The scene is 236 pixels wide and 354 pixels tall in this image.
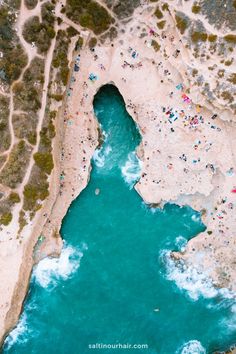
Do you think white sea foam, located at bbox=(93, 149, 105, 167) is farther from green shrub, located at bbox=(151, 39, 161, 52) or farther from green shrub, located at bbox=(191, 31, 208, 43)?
green shrub, located at bbox=(191, 31, 208, 43)

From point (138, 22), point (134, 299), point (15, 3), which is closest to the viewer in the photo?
point (15, 3)

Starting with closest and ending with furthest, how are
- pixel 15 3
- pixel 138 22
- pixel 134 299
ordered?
pixel 15 3 → pixel 138 22 → pixel 134 299

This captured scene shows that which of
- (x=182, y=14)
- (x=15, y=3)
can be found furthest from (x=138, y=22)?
(x=15, y=3)

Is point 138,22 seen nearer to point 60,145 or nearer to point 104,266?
point 60,145

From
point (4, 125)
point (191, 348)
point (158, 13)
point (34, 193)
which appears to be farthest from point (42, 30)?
point (191, 348)

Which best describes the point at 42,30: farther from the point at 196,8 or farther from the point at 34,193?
the point at 34,193

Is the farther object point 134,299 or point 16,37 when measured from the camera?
point 134,299
